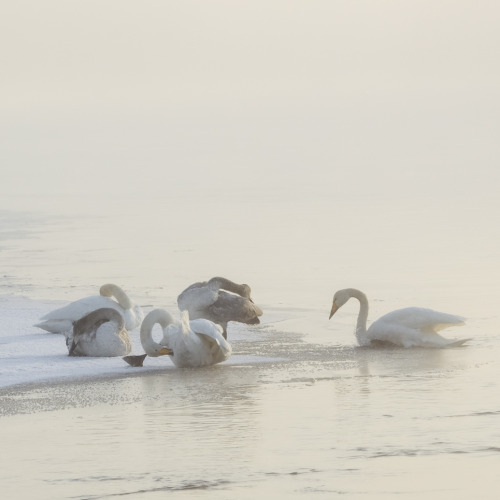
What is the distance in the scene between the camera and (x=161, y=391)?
12.0m

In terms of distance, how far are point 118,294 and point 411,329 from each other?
11.5 ft

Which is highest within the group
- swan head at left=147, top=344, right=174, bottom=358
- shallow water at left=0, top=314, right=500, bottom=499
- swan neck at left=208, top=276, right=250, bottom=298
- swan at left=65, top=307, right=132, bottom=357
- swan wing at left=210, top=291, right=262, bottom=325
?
swan neck at left=208, top=276, right=250, bottom=298

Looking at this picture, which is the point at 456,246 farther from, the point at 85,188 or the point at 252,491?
the point at 85,188

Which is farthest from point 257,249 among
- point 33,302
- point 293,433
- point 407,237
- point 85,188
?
point 85,188

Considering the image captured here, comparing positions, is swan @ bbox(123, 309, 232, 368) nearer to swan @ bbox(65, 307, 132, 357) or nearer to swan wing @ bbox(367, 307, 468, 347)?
swan @ bbox(65, 307, 132, 357)

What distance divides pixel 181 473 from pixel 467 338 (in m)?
5.64

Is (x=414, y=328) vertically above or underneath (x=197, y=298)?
underneath

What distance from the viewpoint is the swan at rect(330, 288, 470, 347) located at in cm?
1402

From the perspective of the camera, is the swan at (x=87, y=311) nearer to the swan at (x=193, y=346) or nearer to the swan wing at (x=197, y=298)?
the swan wing at (x=197, y=298)

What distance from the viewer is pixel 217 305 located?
1566 centimetres

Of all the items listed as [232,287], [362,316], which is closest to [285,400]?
[362,316]

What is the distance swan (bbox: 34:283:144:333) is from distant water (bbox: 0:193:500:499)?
51.8 inches

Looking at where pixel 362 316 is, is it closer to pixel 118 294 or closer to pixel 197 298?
pixel 197 298

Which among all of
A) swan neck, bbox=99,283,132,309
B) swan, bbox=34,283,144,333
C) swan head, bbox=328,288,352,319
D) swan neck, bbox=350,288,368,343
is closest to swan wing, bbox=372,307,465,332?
swan neck, bbox=350,288,368,343
